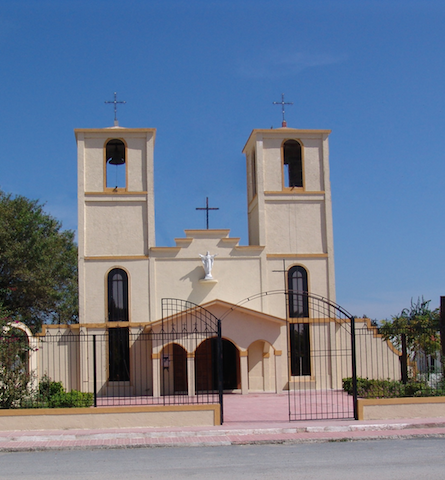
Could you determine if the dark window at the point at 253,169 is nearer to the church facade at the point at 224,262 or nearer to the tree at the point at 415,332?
the church facade at the point at 224,262

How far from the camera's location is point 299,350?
28.2 m

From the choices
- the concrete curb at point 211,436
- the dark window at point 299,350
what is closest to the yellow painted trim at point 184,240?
the dark window at point 299,350

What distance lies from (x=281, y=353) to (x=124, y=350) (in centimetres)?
648

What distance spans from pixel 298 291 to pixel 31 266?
17.4 meters

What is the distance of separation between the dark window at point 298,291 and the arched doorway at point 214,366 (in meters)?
3.02

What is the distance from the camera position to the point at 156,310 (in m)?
28.0

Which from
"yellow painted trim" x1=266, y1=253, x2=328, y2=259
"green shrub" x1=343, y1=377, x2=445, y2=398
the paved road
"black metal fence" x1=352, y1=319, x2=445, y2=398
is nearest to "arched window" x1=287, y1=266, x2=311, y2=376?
"yellow painted trim" x1=266, y1=253, x2=328, y2=259

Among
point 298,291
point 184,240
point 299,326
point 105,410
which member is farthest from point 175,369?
point 105,410

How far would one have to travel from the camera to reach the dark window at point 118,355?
27.4m

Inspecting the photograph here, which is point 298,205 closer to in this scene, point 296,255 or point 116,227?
point 296,255

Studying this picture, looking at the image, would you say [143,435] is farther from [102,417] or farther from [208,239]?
[208,239]

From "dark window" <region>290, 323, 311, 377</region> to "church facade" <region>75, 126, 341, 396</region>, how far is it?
0.04 meters

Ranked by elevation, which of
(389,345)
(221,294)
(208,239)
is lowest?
(389,345)

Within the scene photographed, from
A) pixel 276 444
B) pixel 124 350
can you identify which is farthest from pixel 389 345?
pixel 276 444
